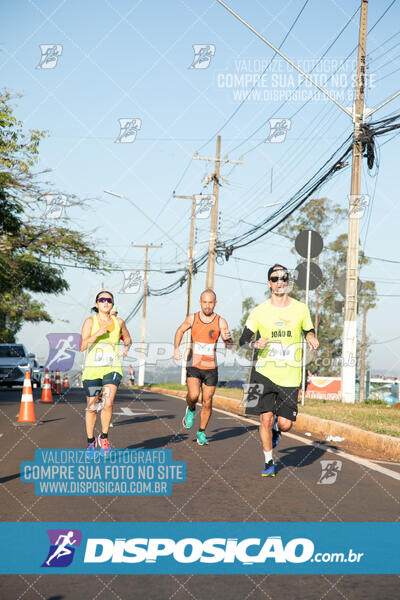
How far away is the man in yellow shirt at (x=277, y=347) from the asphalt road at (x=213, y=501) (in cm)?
65

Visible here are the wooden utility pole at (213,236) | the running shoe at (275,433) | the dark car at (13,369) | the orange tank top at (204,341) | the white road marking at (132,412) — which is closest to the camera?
the running shoe at (275,433)

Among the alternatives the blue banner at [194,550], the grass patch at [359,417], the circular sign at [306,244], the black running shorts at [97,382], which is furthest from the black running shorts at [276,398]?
the circular sign at [306,244]

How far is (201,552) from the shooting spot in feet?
16.1

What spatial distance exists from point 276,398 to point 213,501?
193cm

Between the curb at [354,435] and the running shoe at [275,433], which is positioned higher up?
the running shoe at [275,433]

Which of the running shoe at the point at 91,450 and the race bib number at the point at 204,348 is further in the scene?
the race bib number at the point at 204,348

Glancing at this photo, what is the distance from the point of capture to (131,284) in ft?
194

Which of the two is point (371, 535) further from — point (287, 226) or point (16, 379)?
point (287, 226)

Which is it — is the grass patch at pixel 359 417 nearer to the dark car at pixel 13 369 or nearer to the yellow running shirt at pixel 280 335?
the yellow running shirt at pixel 280 335

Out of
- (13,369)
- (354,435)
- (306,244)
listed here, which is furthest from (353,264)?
(13,369)

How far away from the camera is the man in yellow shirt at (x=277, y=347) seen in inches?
325

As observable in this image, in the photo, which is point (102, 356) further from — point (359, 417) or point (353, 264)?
point (353, 264)

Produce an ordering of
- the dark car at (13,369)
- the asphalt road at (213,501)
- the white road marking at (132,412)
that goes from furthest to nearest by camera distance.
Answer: the dark car at (13,369), the white road marking at (132,412), the asphalt road at (213,501)

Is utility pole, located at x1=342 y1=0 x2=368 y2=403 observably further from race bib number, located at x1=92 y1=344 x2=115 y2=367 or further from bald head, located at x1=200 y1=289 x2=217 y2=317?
race bib number, located at x1=92 y1=344 x2=115 y2=367
